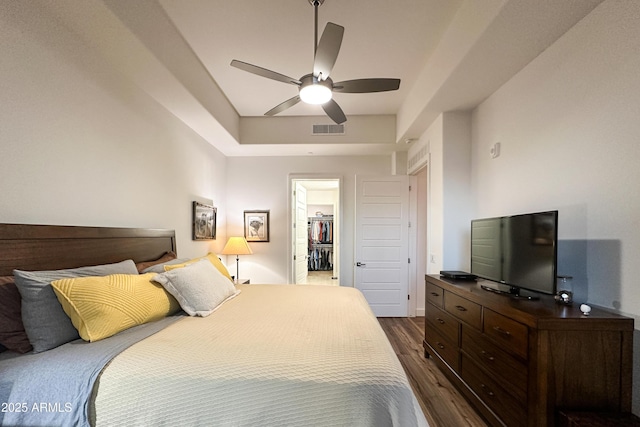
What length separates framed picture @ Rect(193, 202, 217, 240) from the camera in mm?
3479

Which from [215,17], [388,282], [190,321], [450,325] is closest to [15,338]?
[190,321]

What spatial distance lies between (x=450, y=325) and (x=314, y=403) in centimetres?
173

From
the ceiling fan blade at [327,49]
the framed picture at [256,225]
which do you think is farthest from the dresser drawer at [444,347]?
the framed picture at [256,225]

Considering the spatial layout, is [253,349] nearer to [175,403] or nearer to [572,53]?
→ [175,403]

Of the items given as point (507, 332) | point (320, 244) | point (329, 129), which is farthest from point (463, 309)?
point (320, 244)

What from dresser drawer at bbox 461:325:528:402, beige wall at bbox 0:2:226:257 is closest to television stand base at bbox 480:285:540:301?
dresser drawer at bbox 461:325:528:402

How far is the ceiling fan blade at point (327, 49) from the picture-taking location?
64.4 inches

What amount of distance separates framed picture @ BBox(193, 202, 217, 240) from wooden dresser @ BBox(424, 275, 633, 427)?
10.0 ft

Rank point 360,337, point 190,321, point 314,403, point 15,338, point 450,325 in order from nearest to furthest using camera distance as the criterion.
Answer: point 314,403 → point 15,338 → point 360,337 → point 190,321 → point 450,325

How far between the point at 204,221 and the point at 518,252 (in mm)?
3382

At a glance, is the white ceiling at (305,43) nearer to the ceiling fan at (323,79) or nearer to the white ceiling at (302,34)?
the white ceiling at (302,34)

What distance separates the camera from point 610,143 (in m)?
1.55

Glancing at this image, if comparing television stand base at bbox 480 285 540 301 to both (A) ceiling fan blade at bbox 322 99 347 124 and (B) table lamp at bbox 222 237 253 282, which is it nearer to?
(A) ceiling fan blade at bbox 322 99 347 124

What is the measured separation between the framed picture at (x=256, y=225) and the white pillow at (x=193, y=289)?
2466 mm
